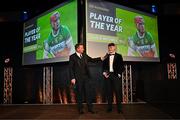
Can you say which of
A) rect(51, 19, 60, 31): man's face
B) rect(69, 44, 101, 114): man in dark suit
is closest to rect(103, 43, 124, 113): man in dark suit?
rect(69, 44, 101, 114): man in dark suit

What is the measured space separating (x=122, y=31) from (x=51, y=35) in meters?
1.76

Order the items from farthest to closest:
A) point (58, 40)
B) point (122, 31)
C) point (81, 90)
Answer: point (122, 31) < point (58, 40) < point (81, 90)

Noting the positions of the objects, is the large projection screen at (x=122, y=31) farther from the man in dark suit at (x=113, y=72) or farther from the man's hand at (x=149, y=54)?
the man in dark suit at (x=113, y=72)

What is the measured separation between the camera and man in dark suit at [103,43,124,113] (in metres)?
4.75

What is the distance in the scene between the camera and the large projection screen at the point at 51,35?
5961 mm

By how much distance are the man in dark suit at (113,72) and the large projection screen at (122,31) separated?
1040 millimetres

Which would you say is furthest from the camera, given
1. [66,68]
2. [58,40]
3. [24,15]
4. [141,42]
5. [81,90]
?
[24,15]

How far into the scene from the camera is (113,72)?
189 inches

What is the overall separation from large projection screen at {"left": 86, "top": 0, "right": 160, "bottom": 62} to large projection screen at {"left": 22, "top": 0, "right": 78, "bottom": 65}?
413mm

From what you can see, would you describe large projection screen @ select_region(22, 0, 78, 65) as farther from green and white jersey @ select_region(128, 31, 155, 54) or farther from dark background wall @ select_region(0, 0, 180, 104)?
green and white jersey @ select_region(128, 31, 155, 54)

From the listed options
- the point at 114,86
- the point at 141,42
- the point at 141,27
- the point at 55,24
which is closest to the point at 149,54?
the point at 141,42

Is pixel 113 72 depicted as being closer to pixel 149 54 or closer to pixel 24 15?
pixel 149 54

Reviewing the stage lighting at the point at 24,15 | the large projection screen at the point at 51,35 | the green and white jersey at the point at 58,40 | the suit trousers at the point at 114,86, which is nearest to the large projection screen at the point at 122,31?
the large projection screen at the point at 51,35

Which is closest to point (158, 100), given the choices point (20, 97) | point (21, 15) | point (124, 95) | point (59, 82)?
point (124, 95)
